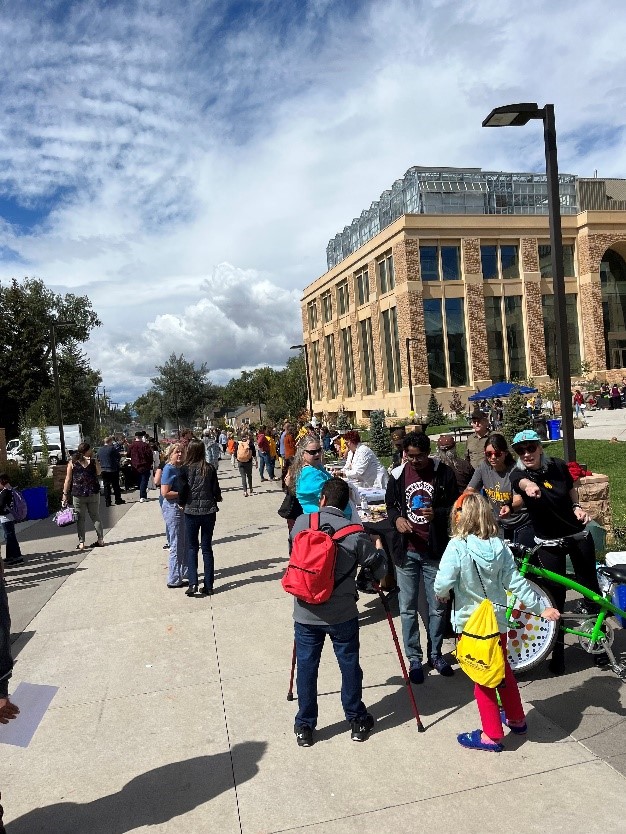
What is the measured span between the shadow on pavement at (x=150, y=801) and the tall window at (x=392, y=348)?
4803 centimetres

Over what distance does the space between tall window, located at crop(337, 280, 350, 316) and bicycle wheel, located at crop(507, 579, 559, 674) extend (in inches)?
2255

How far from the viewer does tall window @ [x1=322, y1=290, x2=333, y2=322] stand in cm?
6619

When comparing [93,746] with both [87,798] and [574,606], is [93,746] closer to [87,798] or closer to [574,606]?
[87,798]

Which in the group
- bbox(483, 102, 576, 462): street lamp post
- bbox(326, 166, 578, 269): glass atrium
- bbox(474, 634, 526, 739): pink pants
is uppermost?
bbox(326, 166, 578, 269): glass atrium

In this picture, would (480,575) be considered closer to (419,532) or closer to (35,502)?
(419,532)

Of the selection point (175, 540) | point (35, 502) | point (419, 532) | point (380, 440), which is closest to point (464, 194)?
point (380, 440)

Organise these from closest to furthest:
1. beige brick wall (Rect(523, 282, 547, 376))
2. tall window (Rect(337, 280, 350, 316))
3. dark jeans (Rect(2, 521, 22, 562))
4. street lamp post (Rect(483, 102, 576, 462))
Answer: street lamp post (Rect(483, 102, 576, 462))
dark jeans (Rect(2, 521, 22, 562))
beige brick wall (Rect(523, 282, 547, 376))
tall window (Rect(337, 280, 350, 316))

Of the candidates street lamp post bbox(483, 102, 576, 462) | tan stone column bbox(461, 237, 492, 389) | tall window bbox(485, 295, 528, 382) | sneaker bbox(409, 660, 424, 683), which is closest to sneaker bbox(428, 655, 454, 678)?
sneaker bbox(409, 660, 424, 683)

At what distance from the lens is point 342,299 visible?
62625 millimetres

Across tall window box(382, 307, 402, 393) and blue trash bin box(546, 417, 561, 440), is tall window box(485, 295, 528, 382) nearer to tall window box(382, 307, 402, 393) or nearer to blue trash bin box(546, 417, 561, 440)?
tall window box(382, 307, 402, 393)

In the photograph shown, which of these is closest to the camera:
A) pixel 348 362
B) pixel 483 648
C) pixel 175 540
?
pixel 483 648

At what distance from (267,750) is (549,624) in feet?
7.42

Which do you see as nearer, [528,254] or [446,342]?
[446,342]

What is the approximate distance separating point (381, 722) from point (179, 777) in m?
1.33
